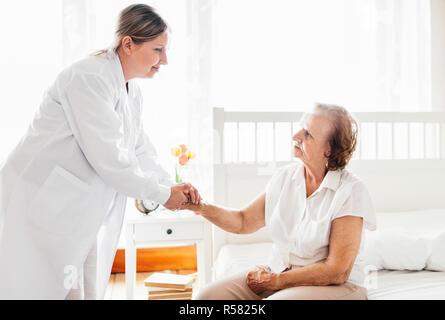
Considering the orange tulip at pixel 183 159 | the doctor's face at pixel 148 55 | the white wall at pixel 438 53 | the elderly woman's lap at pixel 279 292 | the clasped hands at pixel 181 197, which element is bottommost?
the elderly woman's lap at pixel 279 292

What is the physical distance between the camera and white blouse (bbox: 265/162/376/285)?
135 cm

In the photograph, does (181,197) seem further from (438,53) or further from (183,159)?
(438,53)

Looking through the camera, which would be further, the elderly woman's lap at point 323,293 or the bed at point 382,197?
the bed at point 382,197

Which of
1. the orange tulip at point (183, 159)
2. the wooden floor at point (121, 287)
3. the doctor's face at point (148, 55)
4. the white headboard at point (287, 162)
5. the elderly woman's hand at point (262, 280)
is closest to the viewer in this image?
the elderly woman's hand at point (262, 280)

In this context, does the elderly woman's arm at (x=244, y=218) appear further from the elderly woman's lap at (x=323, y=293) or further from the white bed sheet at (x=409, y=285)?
the white bed sheet at (x=409, y=285)

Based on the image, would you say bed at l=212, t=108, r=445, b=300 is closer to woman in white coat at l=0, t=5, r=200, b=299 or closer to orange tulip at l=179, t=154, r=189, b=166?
orange tulip at l=179, t=154, r=189, b=166

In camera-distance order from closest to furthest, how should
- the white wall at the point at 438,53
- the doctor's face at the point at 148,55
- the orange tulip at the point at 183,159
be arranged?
the doctor's face at the point at 148,55, the orange tulip at the point at 183,159, the white wall at the point at 438,53

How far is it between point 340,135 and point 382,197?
107 cm

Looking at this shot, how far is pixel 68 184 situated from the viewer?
1.31 meters

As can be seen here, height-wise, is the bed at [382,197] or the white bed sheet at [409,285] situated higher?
the bed at [382,197]

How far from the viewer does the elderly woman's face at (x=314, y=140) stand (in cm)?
148

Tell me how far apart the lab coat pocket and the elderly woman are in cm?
50

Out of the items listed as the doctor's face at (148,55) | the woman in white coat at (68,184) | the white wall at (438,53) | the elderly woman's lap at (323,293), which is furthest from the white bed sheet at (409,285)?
the white wall at (438,53)
